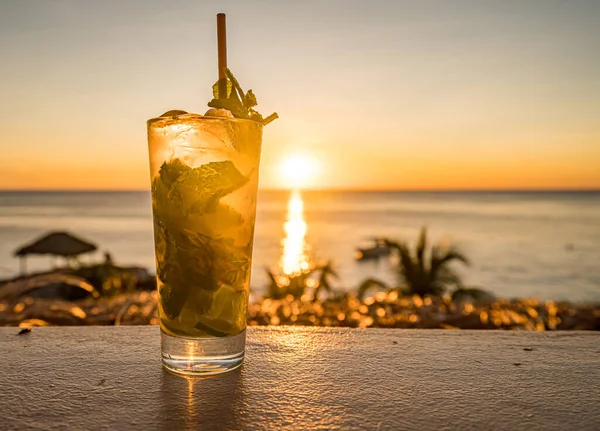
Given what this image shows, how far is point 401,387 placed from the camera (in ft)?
3.76

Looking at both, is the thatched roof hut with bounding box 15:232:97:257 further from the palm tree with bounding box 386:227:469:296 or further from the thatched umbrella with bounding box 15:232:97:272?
the palm tree with bounding box 386:227:469:296

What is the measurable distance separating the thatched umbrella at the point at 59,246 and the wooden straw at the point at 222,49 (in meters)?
13.7

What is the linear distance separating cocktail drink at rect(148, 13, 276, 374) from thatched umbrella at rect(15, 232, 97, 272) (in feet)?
→ 45.2

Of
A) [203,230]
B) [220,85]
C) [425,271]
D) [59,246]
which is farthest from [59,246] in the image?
[203,230]

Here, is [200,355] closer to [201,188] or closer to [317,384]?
[317,384]

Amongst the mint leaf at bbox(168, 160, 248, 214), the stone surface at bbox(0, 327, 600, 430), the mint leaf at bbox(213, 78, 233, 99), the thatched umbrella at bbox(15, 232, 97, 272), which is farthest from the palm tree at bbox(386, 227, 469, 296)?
the thatched umbrella at bbox(15, 232, 97, 272)

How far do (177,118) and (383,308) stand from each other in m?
4.63

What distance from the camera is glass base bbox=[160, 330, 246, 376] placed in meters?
1.22

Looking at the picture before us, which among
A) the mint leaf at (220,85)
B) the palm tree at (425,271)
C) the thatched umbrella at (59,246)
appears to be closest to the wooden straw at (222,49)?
the mint leaf at (220,85)

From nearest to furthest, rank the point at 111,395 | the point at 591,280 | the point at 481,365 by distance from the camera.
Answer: the point at 111,395, the point at 481,365, the point at 591,280

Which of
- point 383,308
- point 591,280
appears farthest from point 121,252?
point 383,308

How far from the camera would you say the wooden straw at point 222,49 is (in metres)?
1.43

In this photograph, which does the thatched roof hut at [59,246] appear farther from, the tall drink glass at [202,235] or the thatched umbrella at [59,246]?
the tall drink glass at [202,235]

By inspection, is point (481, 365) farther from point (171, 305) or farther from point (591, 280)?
point (591, 280)
